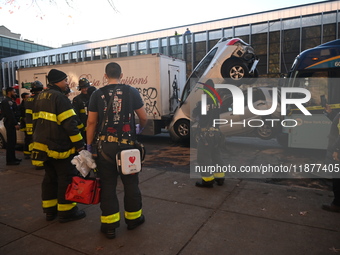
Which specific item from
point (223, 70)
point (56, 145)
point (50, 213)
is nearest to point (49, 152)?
point (56, 145)

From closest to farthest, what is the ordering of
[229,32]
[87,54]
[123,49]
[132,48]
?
[229,32] → [132,48] → [123,49] → [87,54]

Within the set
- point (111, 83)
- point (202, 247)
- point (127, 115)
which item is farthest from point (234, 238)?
point (111, 83)

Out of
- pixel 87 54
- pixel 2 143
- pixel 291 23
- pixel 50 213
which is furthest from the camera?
pixel 87 54

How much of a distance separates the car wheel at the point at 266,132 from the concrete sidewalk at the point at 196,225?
4.87 m

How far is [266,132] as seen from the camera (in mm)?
9453

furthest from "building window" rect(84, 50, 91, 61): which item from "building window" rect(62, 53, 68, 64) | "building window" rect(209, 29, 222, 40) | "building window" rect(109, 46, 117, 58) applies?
"building window" rect(209, 29, 222, 40)

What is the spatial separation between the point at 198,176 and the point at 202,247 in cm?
269

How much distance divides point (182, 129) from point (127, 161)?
21.2ft

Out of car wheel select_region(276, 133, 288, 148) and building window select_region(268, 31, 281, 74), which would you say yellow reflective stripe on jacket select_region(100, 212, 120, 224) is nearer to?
car wheel select_region(276, 133, 288, 148)

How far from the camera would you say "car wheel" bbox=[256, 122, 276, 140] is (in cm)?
941

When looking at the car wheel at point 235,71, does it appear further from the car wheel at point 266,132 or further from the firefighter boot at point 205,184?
the firefighter boot at point 205,184

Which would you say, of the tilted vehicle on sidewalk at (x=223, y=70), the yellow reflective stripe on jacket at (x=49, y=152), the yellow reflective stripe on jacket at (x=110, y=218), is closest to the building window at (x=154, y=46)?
the tilted vehicle on sidewalk at (x=223, y=70)

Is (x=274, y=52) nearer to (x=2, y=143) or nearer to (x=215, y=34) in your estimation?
(x=215, y=34)

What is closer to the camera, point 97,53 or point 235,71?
point 235,71
